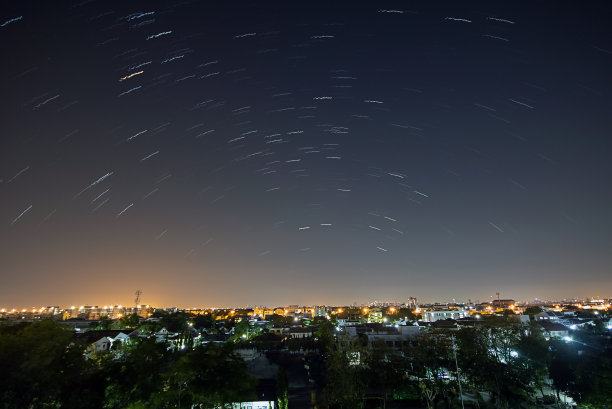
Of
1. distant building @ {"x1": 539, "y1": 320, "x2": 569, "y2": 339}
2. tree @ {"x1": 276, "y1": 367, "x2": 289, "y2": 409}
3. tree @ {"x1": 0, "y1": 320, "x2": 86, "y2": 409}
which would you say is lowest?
tree @ {"x1": 276, "y1": 367, "x2": 289, "y2": 409}

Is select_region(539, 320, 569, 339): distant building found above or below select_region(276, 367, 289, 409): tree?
above

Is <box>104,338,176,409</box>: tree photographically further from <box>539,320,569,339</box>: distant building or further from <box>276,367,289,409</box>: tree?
<box>539,320,569,339</box>: distant building

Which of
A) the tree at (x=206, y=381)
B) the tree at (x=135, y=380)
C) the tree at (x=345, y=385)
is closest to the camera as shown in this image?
the tree at (x=206, y=381)

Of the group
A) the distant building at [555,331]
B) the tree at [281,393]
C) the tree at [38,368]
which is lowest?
the tree at [281,393]

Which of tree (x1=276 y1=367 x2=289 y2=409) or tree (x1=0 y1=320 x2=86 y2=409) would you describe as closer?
tree (x1=0 y1=320 x2=86 y2=409)

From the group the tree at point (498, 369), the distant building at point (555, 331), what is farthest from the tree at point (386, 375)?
the distant building at point (555, 331)

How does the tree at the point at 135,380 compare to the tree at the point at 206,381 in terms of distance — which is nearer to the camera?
the tree at the point at 206,381

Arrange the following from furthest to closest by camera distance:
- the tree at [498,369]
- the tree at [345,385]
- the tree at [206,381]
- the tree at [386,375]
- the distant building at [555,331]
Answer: the distant building at [555,331] → the tree at [386,375] → the tree at [498,369] → the tree at [345,385] → the tree at [206,381]

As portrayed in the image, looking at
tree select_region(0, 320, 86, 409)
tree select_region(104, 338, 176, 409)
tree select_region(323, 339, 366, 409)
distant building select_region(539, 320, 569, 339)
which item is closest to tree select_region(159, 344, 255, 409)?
tree select_region(104, 338, 176, 409)

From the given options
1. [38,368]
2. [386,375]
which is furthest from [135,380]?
[386,375]

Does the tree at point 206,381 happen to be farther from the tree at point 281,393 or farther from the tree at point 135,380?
the tree at point 281,393

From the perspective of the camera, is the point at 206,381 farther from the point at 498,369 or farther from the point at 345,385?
the point at 498,369

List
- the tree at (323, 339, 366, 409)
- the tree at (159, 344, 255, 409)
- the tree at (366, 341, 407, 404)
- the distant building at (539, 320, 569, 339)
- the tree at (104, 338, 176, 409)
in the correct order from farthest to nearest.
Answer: the distant building at (539, 320, 569, 339) < the tree at (366, 341, 407, 404) < the tree at (323, 339, 366, 409) < the tree at (104, 338, 176, 409) < the tree at (159, 344, 255, 409)
